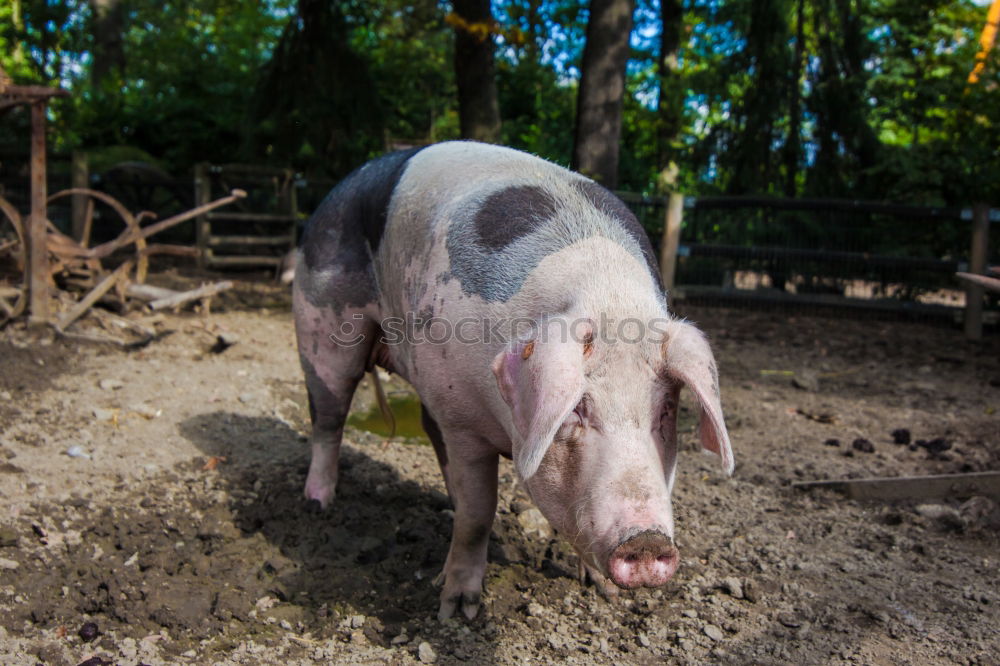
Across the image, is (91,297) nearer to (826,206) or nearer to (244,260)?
(244,260)

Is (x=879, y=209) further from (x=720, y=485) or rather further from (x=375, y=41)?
(x=375, y=41)

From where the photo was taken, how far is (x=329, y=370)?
12.0 feet

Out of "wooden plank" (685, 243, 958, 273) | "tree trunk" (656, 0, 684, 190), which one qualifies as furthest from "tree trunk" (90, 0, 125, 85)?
"wooden plank" (685, 243, 958, 273)

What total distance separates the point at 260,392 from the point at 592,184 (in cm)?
307

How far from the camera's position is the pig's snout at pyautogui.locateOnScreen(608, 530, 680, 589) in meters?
2.04

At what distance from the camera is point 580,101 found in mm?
8766

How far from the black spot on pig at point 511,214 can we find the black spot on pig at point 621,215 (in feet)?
0.53

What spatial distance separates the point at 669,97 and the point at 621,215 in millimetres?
9080

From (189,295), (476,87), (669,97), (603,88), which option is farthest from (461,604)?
(669,97)

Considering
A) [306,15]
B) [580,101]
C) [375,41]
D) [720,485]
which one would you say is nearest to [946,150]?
[580,101]

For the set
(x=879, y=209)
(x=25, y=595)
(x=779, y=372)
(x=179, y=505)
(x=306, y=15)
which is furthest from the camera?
(x=306, y=15)

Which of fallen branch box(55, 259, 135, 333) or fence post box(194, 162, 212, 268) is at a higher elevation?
fence post box(194, 162, 212, 268)

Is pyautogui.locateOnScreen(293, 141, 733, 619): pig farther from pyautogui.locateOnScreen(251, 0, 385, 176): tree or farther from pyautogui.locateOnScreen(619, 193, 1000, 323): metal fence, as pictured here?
pyautogui.locateOnScreen(251, 0, 385, 176): tree

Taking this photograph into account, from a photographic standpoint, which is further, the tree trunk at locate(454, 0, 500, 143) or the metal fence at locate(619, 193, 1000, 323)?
the tree trunk at locate(454, 0, 500, 143)
